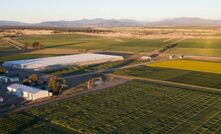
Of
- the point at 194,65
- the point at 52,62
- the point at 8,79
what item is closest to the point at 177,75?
the point at 194,65

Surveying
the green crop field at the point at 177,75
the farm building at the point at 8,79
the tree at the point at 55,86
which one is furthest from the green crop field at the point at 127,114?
the farm building at the point at 8,79

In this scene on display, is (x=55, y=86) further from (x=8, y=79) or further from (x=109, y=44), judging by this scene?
(x=109, y=44)

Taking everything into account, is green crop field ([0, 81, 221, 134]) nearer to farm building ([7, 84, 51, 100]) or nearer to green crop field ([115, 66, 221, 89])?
farm building ([7, 84, 51, 100])

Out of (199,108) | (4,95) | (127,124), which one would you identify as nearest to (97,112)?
(127,124)

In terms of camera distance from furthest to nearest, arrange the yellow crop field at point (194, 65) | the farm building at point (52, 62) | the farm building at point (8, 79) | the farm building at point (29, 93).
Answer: the farm building at point (52, 62), the yellow crop field at point (194, 65), the farm building at point (8, 79), the farm building at point (29, 93)

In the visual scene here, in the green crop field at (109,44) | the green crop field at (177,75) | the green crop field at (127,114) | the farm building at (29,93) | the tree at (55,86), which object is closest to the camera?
the green crop field at (127,114)

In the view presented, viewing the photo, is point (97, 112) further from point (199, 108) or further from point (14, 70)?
point (14, 70)

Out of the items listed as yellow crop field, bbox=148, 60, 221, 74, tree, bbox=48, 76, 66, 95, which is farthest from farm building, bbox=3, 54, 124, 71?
tree, bbox=48, 76, 66, 95

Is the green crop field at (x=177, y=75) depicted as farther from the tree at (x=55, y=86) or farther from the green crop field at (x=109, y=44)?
the green crop field at (x=109, y=44)
